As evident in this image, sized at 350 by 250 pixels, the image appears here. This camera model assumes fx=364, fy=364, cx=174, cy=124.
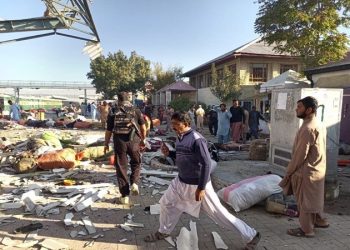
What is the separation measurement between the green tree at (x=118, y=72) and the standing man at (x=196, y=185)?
46.6 meters

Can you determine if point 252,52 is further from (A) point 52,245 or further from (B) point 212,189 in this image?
(A) point 52,245

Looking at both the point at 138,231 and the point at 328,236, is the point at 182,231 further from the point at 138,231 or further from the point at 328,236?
the point at 328,236

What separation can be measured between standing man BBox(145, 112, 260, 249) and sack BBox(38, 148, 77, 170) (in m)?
5.30

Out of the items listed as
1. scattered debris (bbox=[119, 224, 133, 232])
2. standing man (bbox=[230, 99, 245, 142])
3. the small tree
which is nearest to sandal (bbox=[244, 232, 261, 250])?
scattered debris (bbox=[119, 224, 133, 232])

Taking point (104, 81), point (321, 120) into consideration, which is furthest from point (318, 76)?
point (104, 81)

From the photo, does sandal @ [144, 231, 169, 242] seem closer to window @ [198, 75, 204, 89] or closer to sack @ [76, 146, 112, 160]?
sack @ [76, 146, 112, 160]

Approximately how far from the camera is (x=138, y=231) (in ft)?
16.4

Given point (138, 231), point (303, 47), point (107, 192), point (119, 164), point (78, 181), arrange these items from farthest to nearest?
1. point (303, 47)
2. point (78, 181)
3. point (107, 192)
4. point (119, 164)
5. point (138, 231)

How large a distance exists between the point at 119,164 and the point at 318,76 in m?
9.33

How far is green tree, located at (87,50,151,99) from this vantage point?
167 feet

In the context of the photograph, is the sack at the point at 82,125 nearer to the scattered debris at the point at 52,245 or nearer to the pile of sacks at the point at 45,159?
the pile of sacks at the point at 45,159

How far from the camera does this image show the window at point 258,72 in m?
28.0

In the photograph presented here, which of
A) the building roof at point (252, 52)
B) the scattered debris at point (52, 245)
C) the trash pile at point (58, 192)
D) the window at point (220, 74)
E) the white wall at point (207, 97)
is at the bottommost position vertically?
the trash pile at point (58, 192)

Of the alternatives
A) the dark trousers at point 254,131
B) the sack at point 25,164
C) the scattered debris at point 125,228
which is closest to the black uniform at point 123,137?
the scattered debris at point 125,228
